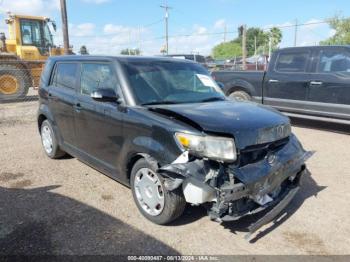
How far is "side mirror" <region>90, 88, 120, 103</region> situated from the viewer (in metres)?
3.93

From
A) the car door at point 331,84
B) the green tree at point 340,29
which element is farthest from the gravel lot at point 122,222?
the green tree at point 340,29

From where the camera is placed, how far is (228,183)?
308cm

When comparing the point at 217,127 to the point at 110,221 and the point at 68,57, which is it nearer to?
the point at 110,221

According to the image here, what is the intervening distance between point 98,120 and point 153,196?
1.34m

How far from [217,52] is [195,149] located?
3241 inches

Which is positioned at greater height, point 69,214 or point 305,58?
point 305,58

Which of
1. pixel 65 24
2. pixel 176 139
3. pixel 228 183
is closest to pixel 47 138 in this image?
pixel 176 139

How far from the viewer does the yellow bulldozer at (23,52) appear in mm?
14219

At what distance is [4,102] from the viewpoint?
45.3 ft

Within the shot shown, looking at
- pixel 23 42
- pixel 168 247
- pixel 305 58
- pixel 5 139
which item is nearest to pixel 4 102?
pixel 23 42

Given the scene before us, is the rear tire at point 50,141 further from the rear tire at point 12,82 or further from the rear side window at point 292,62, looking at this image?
the rear tire at point 12,82

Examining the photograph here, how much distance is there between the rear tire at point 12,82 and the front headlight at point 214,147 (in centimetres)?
1297

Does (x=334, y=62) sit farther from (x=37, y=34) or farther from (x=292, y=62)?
(x=37, y=34)

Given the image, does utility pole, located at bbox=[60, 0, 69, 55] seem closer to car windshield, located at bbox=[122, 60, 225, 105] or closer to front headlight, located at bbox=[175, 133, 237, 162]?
car windshield, located at bbox=[122, 60, 225, 105]
